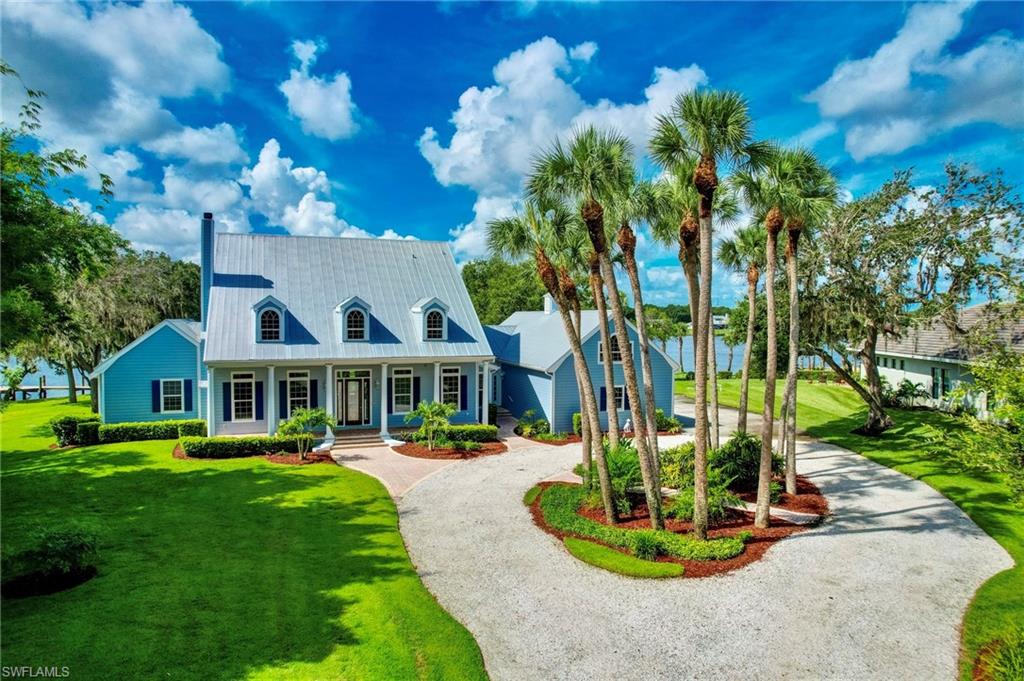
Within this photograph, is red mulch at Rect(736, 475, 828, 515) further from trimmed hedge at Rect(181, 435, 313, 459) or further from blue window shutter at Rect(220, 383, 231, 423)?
blue window shutter at Rect(220, 383, 231, 423)

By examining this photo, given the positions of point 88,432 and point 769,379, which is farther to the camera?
point 88,432

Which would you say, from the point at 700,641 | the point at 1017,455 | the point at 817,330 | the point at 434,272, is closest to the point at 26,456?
the point at 434,272

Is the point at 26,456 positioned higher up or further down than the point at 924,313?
further down

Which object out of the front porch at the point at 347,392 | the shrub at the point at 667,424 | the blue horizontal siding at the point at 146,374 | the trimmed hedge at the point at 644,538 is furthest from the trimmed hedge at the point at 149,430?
the shrub at the point at 667,424

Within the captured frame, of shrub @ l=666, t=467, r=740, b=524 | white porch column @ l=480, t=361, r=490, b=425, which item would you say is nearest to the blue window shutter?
white porch column @ l=480, t=361, r=490, b=425

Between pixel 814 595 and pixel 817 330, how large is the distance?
643 inches

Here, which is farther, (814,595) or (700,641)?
(814,595)

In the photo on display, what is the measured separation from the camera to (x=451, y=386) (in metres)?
24.6

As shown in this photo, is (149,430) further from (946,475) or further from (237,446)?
(946,475)

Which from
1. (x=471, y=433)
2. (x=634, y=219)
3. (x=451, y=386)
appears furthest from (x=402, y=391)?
(x=634, y=219)

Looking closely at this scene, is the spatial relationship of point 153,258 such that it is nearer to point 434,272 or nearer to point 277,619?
point 434,272

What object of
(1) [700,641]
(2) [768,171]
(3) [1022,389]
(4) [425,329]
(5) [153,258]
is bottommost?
(1) [700,641]

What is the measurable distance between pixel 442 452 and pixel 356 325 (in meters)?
6.90

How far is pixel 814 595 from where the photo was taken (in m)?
9.75
